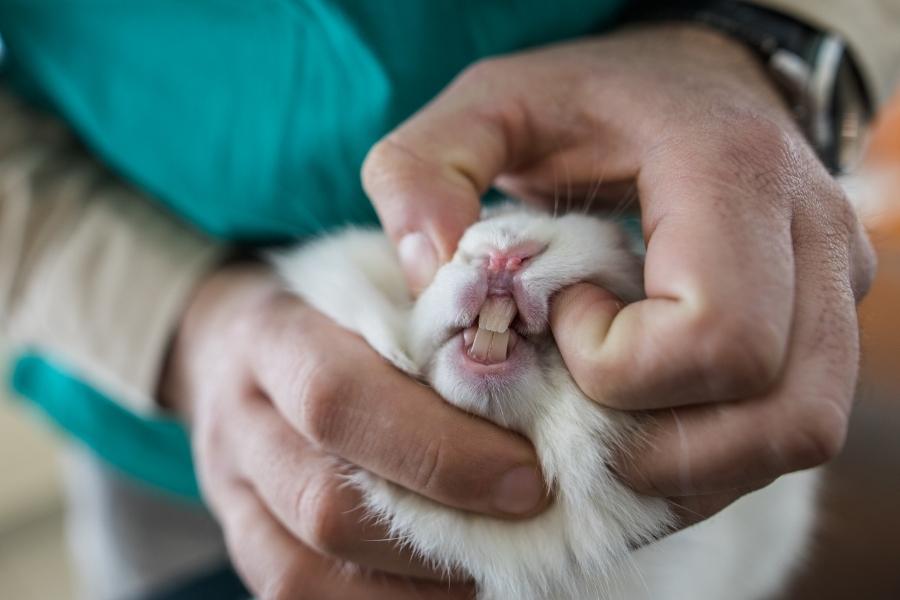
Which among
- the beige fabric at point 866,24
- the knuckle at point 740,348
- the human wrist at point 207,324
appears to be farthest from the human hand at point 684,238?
the human wrist at point 207,324

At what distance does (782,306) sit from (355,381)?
218mm

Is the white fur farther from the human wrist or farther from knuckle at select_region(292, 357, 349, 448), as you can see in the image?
the human wrist

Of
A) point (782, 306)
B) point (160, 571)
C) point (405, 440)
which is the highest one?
point (782, 306)

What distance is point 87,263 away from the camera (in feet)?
2.39

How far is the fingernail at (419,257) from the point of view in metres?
0.44

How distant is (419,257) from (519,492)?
0.14 metres

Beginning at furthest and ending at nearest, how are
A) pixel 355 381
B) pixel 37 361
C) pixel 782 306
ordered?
pixel 37 361 → pixel 355 381 → pixel 782 306

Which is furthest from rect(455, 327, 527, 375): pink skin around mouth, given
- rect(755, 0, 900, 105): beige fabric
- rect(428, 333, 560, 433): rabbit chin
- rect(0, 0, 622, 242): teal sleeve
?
rect(755, 0, 900, 105): beige fabric

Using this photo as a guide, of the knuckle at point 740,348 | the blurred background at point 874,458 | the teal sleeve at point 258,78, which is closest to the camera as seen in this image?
the knuckle at point 740,348

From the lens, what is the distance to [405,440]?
0.40 metres

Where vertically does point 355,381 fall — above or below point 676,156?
below

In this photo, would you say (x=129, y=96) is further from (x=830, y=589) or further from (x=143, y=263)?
(x=830, y=589)

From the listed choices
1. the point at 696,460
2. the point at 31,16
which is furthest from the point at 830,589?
A: the point at 31,16

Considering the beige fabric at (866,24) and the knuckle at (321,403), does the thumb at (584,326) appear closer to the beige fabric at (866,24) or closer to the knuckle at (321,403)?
the knuckle at (321,403)
